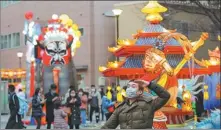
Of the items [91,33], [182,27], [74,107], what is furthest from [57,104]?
[91,33]

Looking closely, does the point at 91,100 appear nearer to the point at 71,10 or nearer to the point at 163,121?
the point at 163,121

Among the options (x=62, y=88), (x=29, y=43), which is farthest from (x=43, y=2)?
(x=62, y=88)

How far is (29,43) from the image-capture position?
25.6 metres

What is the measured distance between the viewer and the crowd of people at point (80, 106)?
261 inches

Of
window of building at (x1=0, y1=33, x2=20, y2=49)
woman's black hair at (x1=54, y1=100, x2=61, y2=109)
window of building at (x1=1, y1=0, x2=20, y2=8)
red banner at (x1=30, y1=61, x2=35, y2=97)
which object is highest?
window of building at (x1=1, y1=0, x2=20, y2=8)

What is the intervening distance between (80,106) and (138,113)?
1045cm

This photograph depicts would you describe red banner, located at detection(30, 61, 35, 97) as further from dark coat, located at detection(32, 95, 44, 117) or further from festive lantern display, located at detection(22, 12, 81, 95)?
dark coat, located at detection(32, 95, 44, 117)

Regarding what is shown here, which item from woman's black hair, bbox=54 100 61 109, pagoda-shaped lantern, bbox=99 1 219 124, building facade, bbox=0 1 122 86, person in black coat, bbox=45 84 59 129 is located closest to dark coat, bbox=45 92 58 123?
person in black coat, bbox=45 84 59 129

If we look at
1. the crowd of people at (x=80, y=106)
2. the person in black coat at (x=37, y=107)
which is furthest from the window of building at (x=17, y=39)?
the person in black coat at (x=37, y=107)

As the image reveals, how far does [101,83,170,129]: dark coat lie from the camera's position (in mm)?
6566

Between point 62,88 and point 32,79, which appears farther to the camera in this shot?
point 32,79

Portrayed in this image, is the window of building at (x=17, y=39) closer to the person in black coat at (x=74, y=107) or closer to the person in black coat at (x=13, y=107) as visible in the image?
the person in black coat at (x=74, y=107)

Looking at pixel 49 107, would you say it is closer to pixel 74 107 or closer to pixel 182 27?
pixel 74 107

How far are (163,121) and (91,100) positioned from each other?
33.0ft
